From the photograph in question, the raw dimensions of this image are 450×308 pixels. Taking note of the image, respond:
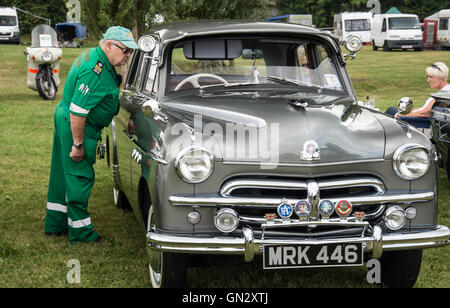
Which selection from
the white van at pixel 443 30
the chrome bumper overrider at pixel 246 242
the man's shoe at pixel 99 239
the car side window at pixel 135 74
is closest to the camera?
the chrome bumper overrider at pixel 246 242

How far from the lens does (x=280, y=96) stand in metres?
4.80

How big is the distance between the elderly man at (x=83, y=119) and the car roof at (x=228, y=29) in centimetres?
34

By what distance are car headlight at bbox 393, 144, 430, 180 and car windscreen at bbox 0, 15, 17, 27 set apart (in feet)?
126

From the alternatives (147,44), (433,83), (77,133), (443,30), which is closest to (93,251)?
(77,133)

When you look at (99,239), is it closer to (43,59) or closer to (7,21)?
(43,59)

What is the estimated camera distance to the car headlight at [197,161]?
3775mm

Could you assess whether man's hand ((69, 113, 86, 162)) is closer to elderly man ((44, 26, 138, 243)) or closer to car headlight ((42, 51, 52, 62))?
elderly man ((44, 26, 138, 243))

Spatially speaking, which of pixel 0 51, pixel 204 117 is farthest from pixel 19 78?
pixel 204 117

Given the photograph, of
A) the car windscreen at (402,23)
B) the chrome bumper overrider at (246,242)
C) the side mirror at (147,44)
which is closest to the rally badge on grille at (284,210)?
the chrome bumper overrider at (246,242)

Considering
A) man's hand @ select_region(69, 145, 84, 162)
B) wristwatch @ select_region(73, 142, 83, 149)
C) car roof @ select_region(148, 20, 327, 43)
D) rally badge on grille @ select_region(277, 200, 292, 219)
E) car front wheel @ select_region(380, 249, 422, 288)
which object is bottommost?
car front wheel @ select_region(380, 249, 422, 288)

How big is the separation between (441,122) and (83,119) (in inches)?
157

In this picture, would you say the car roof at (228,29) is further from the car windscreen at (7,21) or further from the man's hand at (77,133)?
the car windscreen at (7,21)

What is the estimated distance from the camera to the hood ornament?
387 cm

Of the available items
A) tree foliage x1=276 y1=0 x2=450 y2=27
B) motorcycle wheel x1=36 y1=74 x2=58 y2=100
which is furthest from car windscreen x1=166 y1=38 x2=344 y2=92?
tree foliage x1=276 y1=0 x2=450 y2=27
